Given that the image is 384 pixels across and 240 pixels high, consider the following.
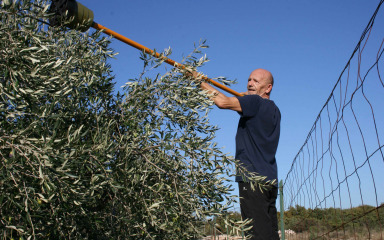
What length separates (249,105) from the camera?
4.27 meters

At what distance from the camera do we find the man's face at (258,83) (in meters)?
4.86

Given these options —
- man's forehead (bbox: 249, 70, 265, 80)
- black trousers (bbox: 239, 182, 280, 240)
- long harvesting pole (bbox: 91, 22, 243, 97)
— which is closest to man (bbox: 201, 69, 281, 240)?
black trousers (bbox: 239, 182, 280, 240)

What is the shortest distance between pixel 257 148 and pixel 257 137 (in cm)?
12

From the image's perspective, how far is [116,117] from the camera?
4.16 m

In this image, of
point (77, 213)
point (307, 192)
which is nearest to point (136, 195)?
point (77, 213)

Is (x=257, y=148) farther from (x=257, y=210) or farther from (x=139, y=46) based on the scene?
(x=139, y=46)

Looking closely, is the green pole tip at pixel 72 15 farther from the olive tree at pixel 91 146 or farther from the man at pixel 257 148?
the man at pixel 257 148

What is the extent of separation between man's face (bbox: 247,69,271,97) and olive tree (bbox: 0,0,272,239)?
2.52 feet

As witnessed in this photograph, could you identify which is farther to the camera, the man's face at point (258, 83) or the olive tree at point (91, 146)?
the man's face at point (258, 83)

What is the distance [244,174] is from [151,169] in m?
0.92

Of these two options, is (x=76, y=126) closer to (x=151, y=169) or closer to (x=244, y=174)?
(x=151, y=169)

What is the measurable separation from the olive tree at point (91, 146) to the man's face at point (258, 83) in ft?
2.52

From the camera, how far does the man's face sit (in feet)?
15.9

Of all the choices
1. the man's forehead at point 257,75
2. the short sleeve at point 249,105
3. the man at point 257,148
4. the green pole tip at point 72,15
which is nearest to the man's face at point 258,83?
the man's forehead at point 257,75
